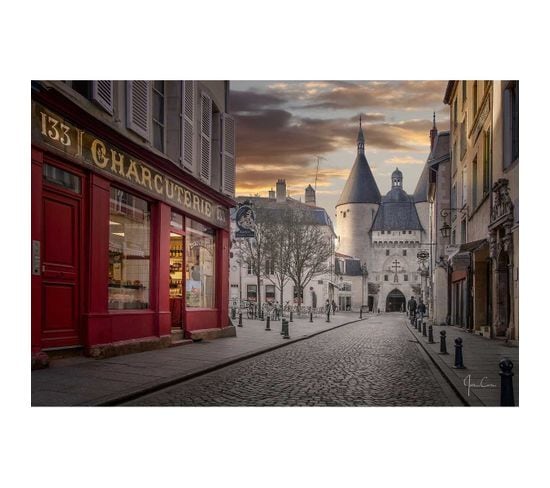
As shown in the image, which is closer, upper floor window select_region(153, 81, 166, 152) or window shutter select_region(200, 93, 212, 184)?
upper floor window select_region(153, 81, 166, 152)

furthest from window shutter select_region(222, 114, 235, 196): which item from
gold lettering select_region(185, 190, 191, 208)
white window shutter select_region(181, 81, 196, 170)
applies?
white window shutter select_region(181, 81, 196, 170)

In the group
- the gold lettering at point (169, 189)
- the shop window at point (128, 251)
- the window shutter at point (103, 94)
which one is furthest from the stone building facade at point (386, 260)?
the window shutter at point (103, 94)

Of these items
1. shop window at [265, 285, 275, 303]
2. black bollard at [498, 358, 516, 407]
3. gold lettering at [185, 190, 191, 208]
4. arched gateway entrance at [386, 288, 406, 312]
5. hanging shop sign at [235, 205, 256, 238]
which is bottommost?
arched gateway entrance at [386, 288, 406, 312]

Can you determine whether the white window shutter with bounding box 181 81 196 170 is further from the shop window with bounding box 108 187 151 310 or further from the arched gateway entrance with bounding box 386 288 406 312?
the arched gateway entrance with bounding box 386 288 406 312

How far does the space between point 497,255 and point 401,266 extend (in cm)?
3897

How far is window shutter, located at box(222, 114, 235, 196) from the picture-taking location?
15475mm

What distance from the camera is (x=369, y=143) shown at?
9.23 meters

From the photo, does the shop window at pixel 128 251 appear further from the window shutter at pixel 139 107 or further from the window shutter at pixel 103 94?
the window shutter at pixel 103 94

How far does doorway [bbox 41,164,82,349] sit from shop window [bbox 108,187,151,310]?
1.15 m

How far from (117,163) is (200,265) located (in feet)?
15.0

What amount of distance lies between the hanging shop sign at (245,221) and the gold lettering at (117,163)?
422 centimetres
